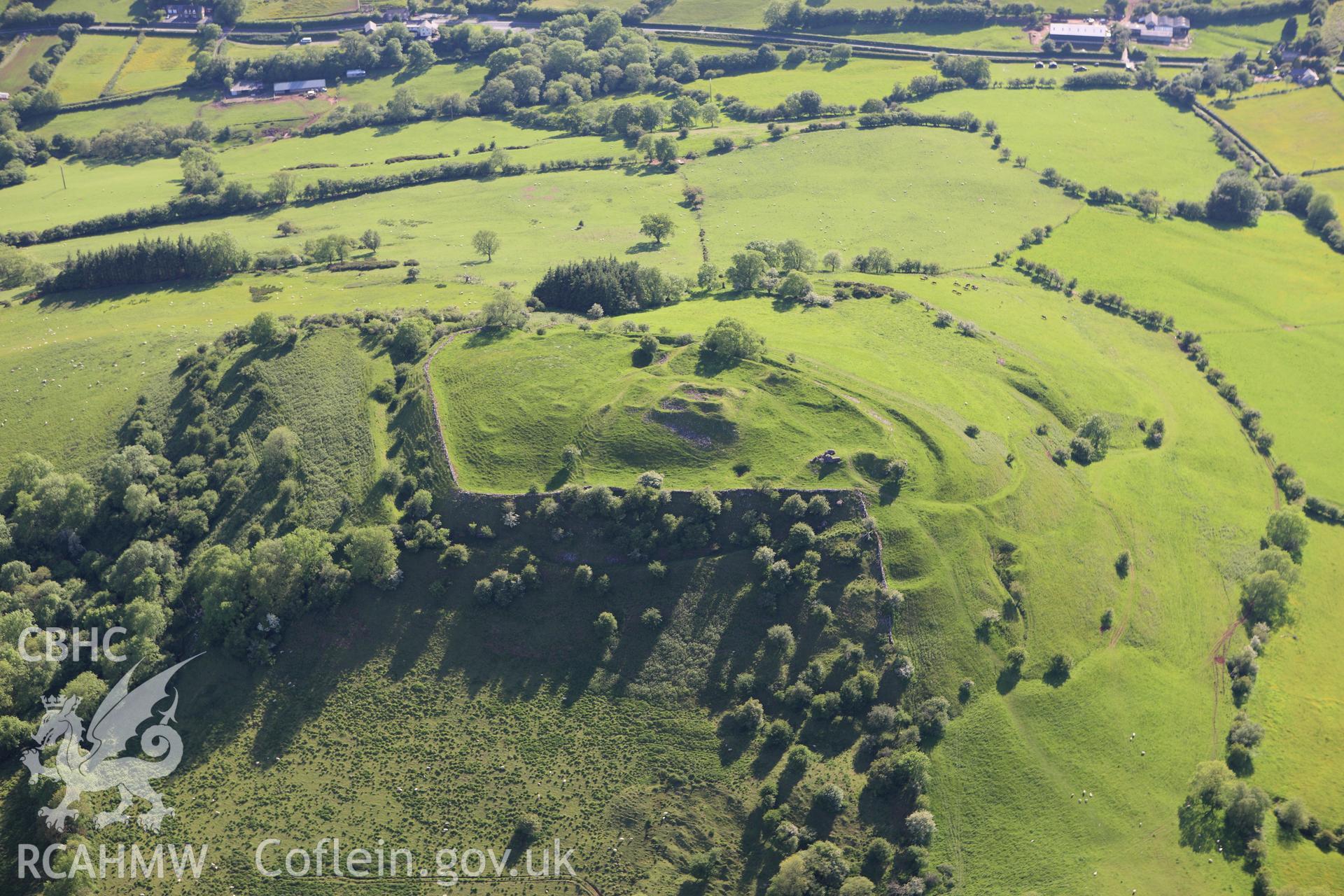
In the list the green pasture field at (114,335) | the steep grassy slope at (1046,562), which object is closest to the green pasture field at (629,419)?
the steep grassy slope at (1046,562)

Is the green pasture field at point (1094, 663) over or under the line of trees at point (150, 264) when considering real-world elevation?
under

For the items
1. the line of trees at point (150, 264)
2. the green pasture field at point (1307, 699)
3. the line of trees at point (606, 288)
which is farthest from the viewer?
the line of trees at point (150, 264)

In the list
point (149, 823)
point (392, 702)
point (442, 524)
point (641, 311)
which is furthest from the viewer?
point (641, 311)

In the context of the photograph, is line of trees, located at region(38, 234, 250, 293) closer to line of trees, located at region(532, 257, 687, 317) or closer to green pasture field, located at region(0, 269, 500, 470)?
green pasture field, located at region(0, 269, 500, 470)

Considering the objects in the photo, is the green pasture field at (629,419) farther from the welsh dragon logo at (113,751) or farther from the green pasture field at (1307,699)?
the green pasture field at (1307,699)

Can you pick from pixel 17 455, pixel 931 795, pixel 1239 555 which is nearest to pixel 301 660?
pixel 17 455

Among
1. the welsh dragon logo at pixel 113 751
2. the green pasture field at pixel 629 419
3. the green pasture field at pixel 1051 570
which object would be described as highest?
the green pasture field at pixel 629 419

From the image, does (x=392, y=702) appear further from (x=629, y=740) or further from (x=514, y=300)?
(x=514, y=300)

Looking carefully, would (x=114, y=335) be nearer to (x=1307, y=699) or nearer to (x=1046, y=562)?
(x=1046, y=562)
